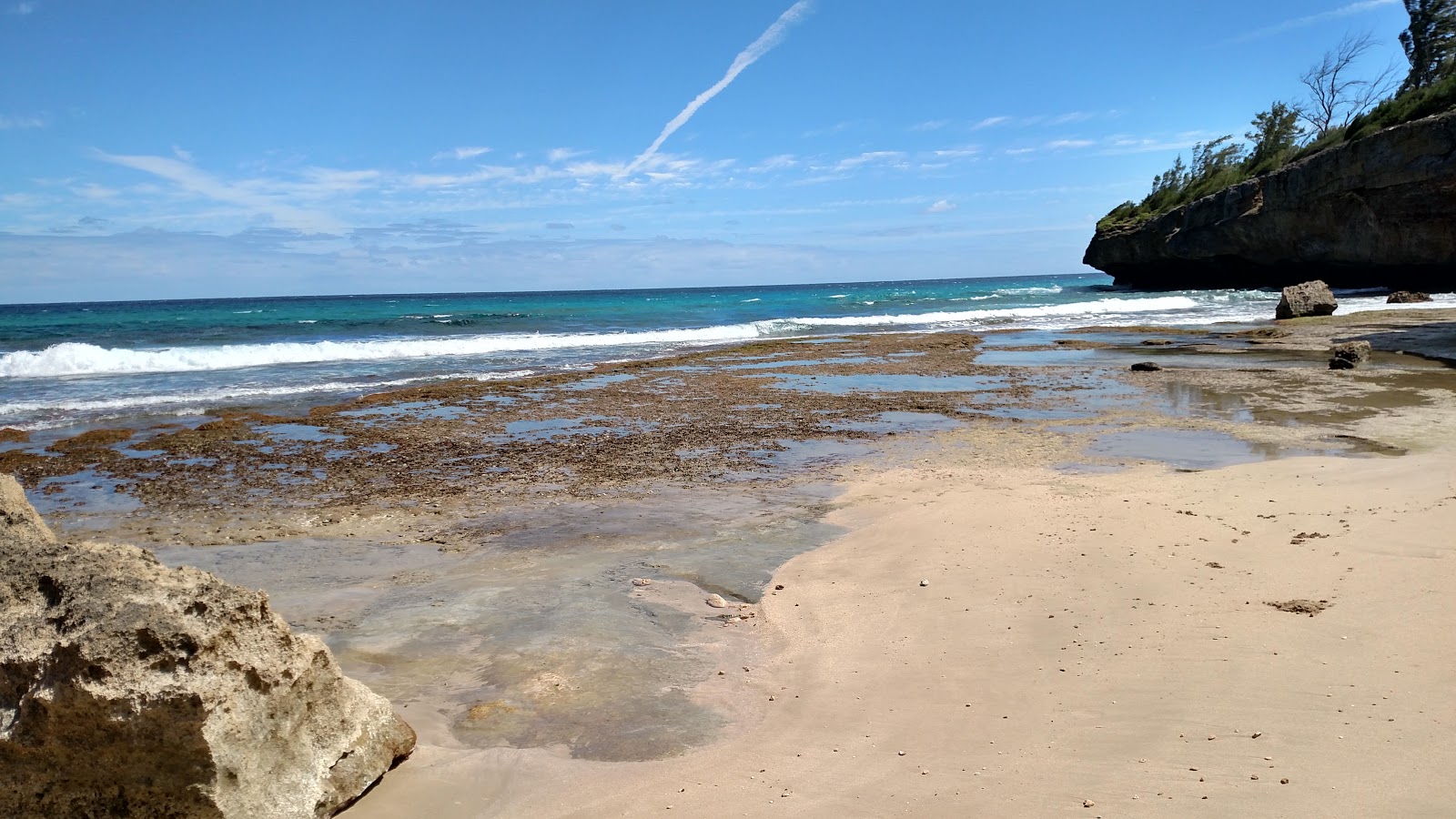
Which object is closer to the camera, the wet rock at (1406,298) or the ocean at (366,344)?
the ocean at (366,344)

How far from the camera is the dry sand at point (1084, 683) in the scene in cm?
301

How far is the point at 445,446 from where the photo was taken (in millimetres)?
10695

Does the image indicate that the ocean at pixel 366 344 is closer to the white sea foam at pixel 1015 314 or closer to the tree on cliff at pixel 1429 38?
the white sea foam at pixel 1015 314

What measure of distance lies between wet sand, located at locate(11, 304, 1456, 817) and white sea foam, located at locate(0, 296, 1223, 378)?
1309 centimetres

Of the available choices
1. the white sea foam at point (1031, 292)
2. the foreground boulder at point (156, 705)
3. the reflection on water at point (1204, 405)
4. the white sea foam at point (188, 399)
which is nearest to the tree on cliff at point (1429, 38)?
the white sea foam at point (1031, 292)

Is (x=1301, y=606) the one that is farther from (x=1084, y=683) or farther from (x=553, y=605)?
(x=553, y=605)

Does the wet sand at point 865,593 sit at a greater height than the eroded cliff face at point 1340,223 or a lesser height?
lesser

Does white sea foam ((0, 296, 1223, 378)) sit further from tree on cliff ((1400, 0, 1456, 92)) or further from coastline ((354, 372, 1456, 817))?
coastline ((354, 372, 1456, 817))

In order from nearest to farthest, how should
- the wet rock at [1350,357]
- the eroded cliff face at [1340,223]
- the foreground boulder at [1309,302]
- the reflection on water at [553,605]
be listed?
1. the reflection on water at [553,605]
2. the wet rock at [1350,357]
3. the foreground boulder at [1309,302]
4. the eroded cliff face at [1340,223]

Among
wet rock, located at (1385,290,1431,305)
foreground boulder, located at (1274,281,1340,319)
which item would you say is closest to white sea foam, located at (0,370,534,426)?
foreground boulder, located at (1274,281,1340,319)

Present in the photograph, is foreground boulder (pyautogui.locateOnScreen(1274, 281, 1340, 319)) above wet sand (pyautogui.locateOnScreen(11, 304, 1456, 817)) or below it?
above

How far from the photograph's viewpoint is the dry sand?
3.01m

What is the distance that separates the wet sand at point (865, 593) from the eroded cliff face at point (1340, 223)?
24257 mm

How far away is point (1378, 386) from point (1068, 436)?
6.02 m
